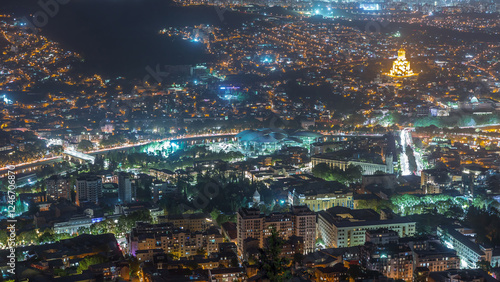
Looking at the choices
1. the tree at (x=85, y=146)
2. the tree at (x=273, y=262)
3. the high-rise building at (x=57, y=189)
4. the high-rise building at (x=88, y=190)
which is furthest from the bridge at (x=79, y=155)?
the tree at (x=273, y=262)

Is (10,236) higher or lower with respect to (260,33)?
lower

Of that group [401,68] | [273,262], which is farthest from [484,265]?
[401,68]

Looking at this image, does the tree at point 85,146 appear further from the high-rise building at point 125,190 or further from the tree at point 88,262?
the tree at point 88,262

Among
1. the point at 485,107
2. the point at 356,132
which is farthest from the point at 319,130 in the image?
the point at 485,107

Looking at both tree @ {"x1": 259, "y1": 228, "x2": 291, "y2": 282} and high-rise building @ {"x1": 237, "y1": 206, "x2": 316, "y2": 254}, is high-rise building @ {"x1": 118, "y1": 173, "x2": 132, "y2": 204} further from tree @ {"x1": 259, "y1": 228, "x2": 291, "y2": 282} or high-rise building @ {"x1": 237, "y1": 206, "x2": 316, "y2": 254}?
tree @ {"x1": 259, "y1": 228, "x2": 291, "y2": 282}

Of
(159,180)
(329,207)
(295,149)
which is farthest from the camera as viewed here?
(295,149)

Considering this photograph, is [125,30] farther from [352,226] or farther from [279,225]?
[352,226]

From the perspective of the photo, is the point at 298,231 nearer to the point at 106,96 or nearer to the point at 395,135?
the point at 395,135

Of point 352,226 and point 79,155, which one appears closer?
point 352,226
